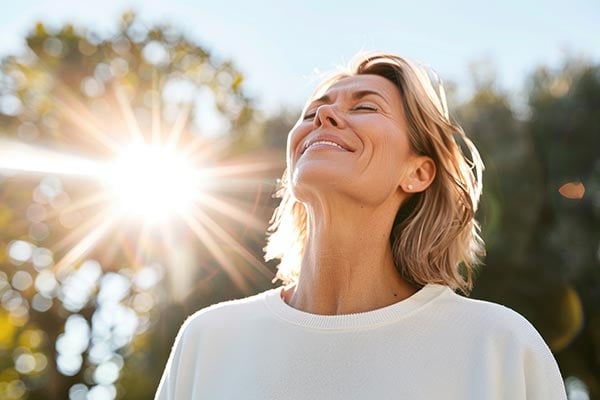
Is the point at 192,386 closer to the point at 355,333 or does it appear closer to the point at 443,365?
the point at 355,333

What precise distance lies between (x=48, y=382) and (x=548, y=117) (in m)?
13.2

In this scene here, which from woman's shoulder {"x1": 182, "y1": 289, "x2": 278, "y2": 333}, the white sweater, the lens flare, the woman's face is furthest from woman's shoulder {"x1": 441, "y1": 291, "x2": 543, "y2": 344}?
the lens flare

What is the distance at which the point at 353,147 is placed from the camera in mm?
2590

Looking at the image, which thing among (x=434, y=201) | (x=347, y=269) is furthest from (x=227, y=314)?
(x=434, y=201)

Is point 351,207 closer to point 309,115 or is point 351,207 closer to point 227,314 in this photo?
point 309,115

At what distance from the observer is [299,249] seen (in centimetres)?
301

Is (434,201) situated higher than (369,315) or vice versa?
(434,201)

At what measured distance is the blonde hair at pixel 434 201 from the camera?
2.73 m

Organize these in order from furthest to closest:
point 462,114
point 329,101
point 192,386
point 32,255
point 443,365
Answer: point 32,255, point 462,114, point 329,101, point 192,386, point 443,365

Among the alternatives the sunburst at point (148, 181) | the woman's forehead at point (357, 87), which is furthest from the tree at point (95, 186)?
the woman's forehead at point (357, 87)

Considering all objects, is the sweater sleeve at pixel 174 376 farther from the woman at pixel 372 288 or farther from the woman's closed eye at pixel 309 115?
the woman's closed eye at pixel 309 115

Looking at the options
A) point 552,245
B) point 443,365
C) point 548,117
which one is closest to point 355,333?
point 443,365

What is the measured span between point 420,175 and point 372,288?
19.2 inches

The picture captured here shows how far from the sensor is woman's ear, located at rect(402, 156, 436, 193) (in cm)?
277
